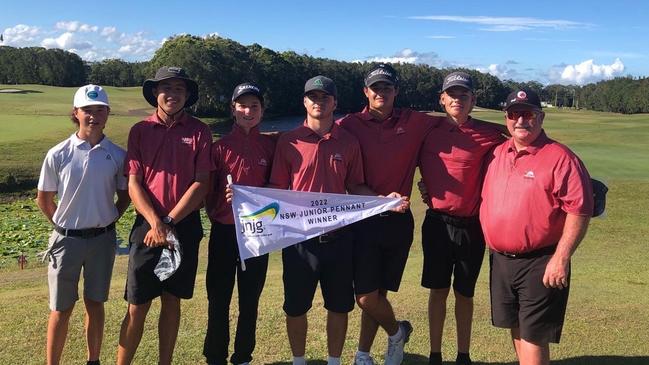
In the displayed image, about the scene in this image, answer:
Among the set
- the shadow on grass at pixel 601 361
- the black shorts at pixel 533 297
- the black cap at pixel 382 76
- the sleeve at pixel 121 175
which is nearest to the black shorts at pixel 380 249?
the black shorts at pixel 533 297

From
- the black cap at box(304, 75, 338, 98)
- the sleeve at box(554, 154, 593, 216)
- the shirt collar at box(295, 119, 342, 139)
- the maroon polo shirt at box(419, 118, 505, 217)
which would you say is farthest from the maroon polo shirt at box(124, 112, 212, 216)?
the sleeve at box(554, 154, 593, 216)

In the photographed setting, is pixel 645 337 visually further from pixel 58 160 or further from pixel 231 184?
pixel 58 160

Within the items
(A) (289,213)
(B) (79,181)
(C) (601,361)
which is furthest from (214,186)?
(C) (601,361)

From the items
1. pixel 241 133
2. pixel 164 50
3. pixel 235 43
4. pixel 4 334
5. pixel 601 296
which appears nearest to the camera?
pixel 241 133

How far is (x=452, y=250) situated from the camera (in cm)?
564

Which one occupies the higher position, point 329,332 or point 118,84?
point 118,84

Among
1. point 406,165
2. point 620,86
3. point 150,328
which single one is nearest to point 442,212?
point 406,165

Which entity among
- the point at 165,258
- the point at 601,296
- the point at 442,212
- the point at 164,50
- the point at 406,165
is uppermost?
the point at 164,50

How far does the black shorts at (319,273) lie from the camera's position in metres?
5.30

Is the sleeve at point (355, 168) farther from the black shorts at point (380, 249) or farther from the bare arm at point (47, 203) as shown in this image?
the bare arm at point (47, 203)

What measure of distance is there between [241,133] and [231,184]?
1.75ft

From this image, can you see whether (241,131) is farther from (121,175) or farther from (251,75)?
(251,75)

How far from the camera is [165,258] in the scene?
508 centimetres

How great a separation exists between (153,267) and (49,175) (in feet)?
4.16
